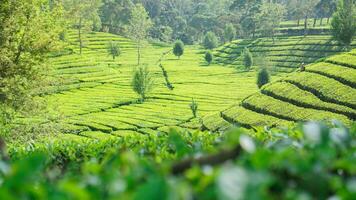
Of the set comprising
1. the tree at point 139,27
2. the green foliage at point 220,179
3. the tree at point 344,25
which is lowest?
the tree at point 139,27

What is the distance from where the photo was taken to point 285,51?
2667 inches

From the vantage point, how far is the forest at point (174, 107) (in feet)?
5.30

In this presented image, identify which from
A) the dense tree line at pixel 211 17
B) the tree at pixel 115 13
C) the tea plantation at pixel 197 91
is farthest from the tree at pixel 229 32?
the tree at pixel 115 13

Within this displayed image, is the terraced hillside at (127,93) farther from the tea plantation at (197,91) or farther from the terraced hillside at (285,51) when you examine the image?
the terraced hillside at (285,51)

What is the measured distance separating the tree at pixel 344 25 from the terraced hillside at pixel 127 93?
10.2 metres

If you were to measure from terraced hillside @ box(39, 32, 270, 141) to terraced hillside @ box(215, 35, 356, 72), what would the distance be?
3.80m

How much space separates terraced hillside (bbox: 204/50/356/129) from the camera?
89.8ft

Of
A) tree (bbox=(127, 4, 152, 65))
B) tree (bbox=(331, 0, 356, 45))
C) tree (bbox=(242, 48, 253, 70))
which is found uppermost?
tree (bbox=(331, 0, 356, 45))

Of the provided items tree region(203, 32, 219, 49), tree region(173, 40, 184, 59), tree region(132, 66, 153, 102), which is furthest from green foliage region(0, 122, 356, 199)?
tree region(203, 32, 219, 49)

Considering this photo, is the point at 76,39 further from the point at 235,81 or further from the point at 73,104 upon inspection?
the point at 73,104

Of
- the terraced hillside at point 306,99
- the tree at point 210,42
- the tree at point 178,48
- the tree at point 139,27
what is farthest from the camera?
the tree at point 210,42

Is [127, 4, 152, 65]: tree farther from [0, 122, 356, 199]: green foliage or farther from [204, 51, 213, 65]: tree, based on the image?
[0, 122, 356, 199]: green foliage

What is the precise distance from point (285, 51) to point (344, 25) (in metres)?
14.9

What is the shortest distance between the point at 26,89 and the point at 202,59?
196 ft
